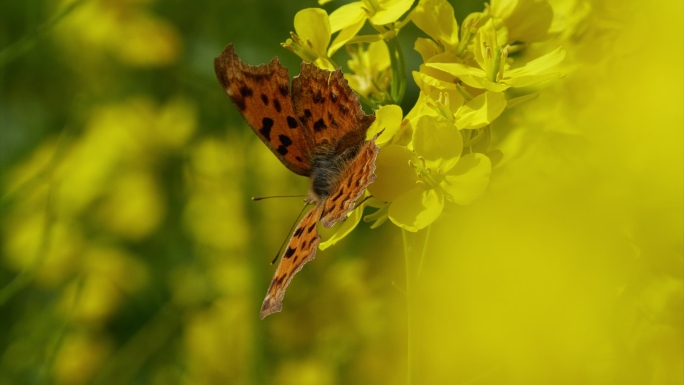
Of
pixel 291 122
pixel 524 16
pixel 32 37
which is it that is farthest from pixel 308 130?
pixel 32 37

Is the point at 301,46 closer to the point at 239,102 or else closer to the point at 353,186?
the point at 239,102

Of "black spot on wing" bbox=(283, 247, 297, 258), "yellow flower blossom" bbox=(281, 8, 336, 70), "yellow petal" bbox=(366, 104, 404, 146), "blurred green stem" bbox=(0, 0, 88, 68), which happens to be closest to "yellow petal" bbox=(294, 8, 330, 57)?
"yellow flower blossom" bbox=(281, 8, 336, 70)

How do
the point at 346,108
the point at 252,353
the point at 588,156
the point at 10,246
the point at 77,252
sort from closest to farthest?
the point at 346,108 → the point at 588,156 → the point at 252,353 → the point at 77,252 → the point at 10,246

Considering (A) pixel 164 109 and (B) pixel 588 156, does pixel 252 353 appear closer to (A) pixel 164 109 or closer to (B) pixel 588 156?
(B) pixel 588 156

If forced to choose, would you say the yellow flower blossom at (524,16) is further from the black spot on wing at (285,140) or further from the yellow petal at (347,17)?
the black spot on wing at (285,140)

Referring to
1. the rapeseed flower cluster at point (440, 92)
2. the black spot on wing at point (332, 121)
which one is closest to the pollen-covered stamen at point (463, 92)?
the rapeseed flower cluster at point (440, 92)

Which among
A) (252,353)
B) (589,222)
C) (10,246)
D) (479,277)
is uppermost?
(589,222)

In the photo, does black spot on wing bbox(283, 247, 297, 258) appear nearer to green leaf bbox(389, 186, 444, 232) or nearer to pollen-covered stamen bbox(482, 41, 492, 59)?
green leaf bbox(389, 186, 444, 232)

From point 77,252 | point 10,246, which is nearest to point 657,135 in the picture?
point 77,252
